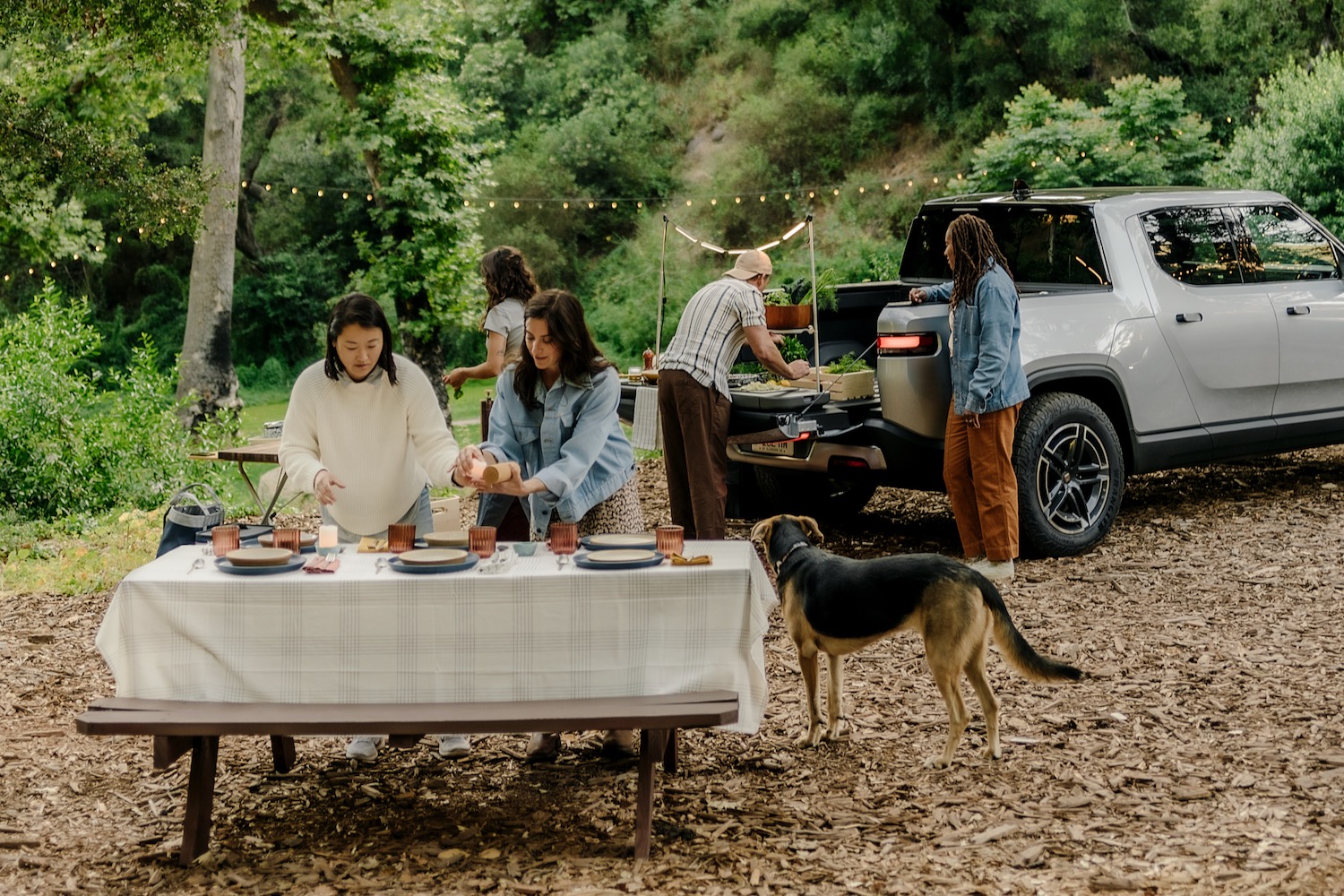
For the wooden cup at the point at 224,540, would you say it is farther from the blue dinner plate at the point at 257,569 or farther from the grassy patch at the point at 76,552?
the grassy patch at the point at 76,552

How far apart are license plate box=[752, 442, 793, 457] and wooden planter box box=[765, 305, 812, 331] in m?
0.68

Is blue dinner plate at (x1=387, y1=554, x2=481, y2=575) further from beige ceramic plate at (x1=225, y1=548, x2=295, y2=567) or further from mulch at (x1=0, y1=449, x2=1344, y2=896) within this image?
mulch at (x1=0, y1=449, x2=1344, y2=896)

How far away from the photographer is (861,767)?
462 centimetres

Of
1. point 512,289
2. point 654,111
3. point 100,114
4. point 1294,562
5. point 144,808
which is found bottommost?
point 144,808

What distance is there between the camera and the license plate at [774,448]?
292 inches

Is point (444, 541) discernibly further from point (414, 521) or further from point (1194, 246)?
point (1194, 246)

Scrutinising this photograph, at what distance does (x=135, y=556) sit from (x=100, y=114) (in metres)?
8.05

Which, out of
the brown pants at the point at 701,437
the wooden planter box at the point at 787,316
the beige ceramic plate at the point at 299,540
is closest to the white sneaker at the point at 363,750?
the beige ceramic plate at the point at 299,540

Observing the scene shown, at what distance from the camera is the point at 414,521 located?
16.0ft

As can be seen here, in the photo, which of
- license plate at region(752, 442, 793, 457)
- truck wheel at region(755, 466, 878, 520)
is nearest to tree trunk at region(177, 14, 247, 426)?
truck wheel at region(755, 466, 878, 520)

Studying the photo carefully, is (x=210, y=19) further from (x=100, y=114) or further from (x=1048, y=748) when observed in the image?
(x=1048, y=748)

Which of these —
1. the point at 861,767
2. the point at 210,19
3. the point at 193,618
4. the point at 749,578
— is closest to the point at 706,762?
the point at 861,767

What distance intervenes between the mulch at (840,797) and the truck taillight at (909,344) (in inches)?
58.2

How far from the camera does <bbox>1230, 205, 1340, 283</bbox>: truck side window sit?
8211 mm
